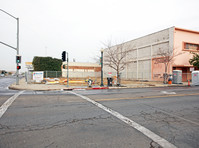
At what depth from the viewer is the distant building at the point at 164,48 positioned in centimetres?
2464

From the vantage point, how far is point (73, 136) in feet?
11.0

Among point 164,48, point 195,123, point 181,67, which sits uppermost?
point 164,48

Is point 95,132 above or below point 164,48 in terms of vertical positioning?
below

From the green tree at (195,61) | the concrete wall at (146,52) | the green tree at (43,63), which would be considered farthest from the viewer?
the green tree at (43,63)

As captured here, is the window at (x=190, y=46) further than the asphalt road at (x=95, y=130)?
Yes

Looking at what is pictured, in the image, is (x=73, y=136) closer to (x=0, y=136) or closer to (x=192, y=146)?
(x=0, y=136)

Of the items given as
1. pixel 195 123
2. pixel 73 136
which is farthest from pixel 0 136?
pixel 195 123

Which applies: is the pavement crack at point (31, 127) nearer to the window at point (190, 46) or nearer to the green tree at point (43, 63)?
the window at point (190, 46)

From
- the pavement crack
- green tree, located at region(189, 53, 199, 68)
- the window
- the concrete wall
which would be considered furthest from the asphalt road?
the window

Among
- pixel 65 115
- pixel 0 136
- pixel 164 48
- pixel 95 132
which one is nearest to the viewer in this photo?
pixel 0 136

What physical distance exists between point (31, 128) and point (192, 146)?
4.24m

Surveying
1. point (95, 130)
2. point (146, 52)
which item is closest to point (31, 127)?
point (95, 130)

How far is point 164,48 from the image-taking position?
2558 cm

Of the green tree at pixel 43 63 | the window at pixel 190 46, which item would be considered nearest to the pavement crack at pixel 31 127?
the window at pixel 190 46
